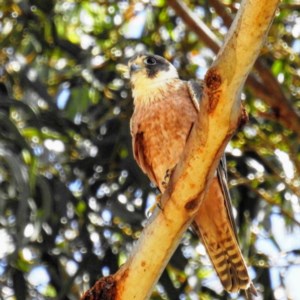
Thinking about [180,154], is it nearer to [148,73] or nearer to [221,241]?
[221,241]

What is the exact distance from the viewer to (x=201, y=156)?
9.74 feet

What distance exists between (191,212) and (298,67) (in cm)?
227

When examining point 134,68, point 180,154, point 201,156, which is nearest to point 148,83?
point 134,68

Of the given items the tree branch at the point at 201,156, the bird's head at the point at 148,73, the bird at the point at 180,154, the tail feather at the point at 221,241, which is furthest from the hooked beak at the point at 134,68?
the tree branch at the point at 201,156

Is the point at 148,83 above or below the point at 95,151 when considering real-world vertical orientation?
above

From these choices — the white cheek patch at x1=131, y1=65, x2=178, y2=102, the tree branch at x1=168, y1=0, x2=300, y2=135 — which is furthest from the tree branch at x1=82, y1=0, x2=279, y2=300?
the tree branch at x1=168, y1=0, x2=300, y2=135

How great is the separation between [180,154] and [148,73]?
64cm

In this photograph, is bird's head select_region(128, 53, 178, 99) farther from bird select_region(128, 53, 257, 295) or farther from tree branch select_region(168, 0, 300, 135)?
tree branch select_region(168, 0, 300, 135)

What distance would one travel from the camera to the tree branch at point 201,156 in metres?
2.81

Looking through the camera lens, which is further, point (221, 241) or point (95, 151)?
point (95, 151)

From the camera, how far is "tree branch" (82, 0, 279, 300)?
9.23 feet

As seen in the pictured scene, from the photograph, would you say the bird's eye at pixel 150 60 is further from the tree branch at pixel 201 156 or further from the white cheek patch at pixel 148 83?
the tree branch at pixel 201 156

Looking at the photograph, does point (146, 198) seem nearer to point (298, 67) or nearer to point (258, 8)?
point (298, 67)

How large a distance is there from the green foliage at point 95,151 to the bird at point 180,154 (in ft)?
2.32
